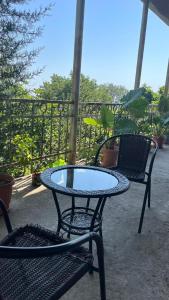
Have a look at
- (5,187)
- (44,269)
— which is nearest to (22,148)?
(5,187)

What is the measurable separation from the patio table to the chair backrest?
0.64 m

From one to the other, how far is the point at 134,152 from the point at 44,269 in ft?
5.81

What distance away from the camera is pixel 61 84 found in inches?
215

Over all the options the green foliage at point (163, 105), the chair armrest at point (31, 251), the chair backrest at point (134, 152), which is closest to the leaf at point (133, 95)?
the chair backrest at point (134, 152)

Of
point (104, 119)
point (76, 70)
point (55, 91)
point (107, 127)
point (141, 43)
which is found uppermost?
point (141, 43)

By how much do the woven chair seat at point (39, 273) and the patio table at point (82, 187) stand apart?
39cm

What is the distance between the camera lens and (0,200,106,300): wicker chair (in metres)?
1.06

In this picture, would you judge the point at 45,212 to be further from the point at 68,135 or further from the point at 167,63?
the point at 167,63

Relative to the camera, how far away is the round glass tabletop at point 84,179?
190 centimetres

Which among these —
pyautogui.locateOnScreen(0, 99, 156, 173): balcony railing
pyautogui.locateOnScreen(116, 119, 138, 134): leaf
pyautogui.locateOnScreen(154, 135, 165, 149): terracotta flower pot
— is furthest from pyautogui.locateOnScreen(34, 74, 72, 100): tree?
pyautogui.locateOnScreen(154, 135, 165, 149): terracotta flower pot

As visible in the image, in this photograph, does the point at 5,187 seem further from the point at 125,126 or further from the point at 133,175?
the point at 125,126

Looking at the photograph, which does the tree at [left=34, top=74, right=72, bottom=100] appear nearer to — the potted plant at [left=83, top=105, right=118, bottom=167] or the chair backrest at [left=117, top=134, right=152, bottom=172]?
the potted plant at [left=83, top=105, right=118, bottom=167]

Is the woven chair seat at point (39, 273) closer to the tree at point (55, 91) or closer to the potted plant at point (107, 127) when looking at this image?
the tree at point (55, 91)

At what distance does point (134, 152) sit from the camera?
281cm
